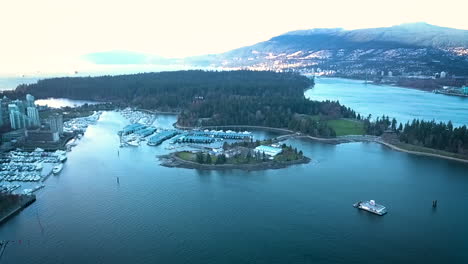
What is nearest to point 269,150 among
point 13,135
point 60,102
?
point 13,135

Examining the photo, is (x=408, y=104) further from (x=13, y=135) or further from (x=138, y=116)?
(x=13, y=135)

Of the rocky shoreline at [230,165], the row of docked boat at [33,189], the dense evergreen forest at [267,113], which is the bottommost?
the row of docked boat at [33,189]

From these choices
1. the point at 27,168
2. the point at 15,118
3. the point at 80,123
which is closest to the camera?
the point at 27,168

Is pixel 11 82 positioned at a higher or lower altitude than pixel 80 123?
higher

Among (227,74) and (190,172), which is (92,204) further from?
(227,74)

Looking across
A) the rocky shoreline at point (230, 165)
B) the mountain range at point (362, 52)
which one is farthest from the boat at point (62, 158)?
the mountain range at point (362, 52)

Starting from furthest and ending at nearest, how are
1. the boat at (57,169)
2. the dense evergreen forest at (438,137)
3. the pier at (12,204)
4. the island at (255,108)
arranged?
the island at (255,108)
the dense evergreen forest at (438,137)
the boat at (57,169)
the pier at (12,204)

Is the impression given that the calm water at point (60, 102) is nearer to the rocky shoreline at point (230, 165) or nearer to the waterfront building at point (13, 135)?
the waterfront building at point (13, 135)
